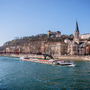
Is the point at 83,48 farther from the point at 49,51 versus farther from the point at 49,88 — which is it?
the point at 49,88

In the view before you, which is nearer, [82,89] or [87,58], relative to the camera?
[82,89]

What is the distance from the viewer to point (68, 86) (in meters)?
23.4

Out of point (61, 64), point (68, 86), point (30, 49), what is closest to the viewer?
point (68, 86)

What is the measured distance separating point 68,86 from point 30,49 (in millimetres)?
136482

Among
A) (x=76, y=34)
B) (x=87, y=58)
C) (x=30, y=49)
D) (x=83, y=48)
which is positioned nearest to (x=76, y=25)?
(x=76, y=34)

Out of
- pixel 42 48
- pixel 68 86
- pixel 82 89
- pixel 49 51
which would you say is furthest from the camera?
pixel 42 48

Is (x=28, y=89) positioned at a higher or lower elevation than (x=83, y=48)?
lower

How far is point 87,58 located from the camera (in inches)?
3014

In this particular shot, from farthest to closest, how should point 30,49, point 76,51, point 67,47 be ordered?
point 30,49
point 67,47
point 76,51

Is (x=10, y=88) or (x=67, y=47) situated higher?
(x=67, y=47)

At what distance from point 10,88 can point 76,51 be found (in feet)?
266

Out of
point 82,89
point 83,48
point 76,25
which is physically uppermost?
point 76,25

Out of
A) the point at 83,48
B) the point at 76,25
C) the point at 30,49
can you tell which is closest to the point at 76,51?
the point at 83,48

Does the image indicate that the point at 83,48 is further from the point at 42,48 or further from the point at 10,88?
the point at 10,88
